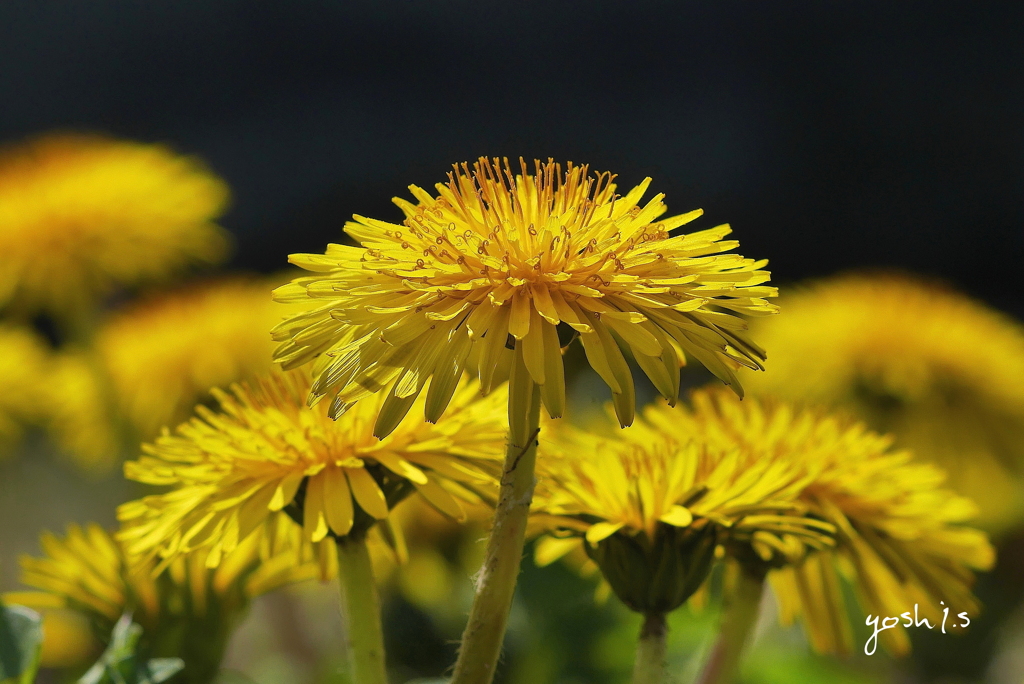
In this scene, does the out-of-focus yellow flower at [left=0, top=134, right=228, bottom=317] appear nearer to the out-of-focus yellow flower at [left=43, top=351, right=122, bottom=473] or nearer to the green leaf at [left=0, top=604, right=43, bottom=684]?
the out-of-focus yellow flower at [left=43, top=351, right=122, bottom=473]

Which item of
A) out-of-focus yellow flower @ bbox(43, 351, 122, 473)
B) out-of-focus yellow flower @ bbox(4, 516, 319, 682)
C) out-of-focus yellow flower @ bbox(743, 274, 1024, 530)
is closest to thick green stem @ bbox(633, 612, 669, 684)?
out-of-focus yellow flower @ bbox(4, 516, 319, 682)

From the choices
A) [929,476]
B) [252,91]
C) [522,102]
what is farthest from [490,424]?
[252,91]

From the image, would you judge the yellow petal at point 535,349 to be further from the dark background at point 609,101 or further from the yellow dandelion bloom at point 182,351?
the dark background at point 609,101

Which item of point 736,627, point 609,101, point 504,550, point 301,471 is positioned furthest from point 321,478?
point 609,101

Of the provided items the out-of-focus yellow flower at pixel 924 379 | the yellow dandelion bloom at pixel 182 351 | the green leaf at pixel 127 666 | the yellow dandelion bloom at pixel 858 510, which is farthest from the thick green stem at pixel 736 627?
the yellow dandelion bloom at pixel 182 351

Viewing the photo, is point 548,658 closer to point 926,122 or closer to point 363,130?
point 363,130

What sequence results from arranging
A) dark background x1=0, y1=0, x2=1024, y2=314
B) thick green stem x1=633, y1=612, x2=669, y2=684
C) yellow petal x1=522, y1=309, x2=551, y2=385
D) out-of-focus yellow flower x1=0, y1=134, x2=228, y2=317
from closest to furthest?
yellow petal x1=522, y1=309, x2=551, y2=385, thick green stem x1=633, y1=612, x2=669, y2=684, out-of-focus yellow flower x1=0, y1=134, x2=228, y2=317, dark background x1=0, y1=0, x2=1024, y2=314

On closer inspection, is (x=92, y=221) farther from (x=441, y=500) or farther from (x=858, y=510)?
(x=858, y=510)
